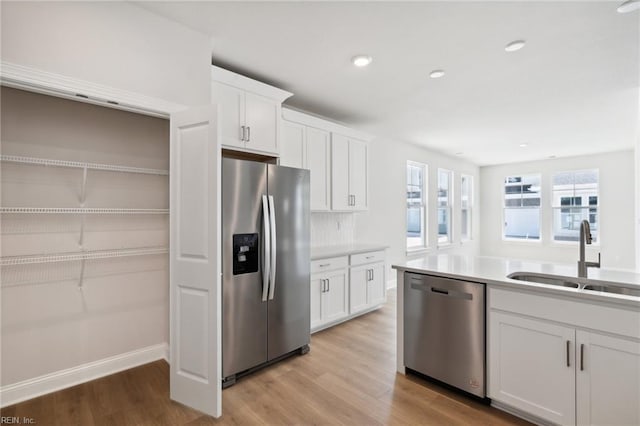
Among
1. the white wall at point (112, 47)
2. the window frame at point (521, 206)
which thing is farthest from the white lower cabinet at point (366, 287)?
the window frame at point (521, 206)

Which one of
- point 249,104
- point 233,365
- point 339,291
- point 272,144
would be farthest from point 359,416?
point 249,104

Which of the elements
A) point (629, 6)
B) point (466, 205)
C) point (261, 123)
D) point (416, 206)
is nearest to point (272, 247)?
Answer: point (261, 123)

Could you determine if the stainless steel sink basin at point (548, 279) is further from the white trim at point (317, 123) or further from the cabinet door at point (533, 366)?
the white trim at point (317, 123)

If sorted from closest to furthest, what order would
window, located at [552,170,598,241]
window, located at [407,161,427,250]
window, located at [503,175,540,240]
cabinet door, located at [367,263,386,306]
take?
cabinet door, located at [367,263,386,306]
window, located at [407,161,427,250]
window, located at [552,170,598,241]
window, located at [503,175,540,240]

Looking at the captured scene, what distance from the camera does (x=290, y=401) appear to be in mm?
2266

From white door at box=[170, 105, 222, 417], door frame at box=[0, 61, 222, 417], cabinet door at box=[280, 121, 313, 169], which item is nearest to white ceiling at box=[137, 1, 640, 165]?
cabinet door at box=[280, 121, 313, 169]

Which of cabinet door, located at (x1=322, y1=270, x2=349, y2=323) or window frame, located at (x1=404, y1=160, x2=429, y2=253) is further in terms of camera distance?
window frame, located at (x1=404, y1=160, x2=429, y2=253)

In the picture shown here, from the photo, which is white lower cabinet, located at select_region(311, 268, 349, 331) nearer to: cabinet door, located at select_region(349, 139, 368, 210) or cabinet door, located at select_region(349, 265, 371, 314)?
cabinet door, located at select_region(349, 265, 371, 314)

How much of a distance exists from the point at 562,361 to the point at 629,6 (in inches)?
92.8

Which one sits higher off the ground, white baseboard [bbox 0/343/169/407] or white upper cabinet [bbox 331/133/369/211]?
white upper cabinet [bbox 331/133/369/211]

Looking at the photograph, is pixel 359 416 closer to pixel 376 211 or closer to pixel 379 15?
pixel 379 15

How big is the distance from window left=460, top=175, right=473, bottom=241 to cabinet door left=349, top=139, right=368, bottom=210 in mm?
4596

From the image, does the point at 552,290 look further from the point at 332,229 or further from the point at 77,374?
the point at 77,374

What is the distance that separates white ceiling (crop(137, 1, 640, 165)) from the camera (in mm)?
2178
